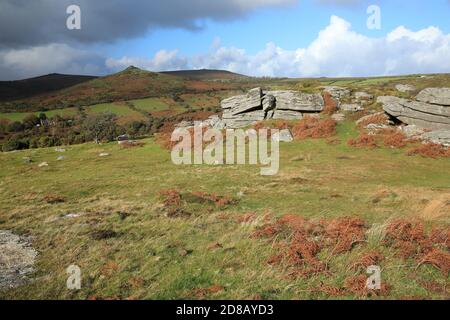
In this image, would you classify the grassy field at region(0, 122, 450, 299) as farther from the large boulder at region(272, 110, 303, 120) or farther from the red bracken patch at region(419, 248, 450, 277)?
the large boulder at region(272, 110, 303, 120)

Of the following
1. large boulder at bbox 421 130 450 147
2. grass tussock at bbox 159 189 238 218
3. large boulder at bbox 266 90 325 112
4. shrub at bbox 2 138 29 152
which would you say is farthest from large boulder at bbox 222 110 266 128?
shrub at bbox 2 138 29 152

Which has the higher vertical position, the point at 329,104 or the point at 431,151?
the point at 329,104

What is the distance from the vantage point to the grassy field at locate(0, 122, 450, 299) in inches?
392

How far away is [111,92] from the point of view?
148125 mm

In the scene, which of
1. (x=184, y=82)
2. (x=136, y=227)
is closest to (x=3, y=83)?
(x=184, y=82)

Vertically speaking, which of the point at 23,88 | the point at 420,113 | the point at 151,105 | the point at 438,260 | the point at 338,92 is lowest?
the point at 438,260

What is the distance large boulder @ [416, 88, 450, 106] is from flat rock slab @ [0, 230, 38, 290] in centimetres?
3391

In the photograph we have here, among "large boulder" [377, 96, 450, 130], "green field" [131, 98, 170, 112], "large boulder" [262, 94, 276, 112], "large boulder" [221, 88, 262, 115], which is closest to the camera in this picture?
"large boulder" [377, 96, 450, 130]

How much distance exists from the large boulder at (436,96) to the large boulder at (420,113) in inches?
17.4

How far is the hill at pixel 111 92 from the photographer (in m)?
129

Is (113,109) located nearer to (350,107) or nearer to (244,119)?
(244,119)

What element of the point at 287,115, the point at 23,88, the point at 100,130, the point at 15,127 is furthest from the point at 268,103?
the point at 23,88

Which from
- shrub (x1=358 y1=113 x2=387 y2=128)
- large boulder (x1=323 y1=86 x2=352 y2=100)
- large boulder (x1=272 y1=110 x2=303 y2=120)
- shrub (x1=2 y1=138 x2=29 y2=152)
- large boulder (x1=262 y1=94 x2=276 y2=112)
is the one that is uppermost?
large boulder (x1=323 y1=86 x2=352 y2=100)

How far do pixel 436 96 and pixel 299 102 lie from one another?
13.0m
